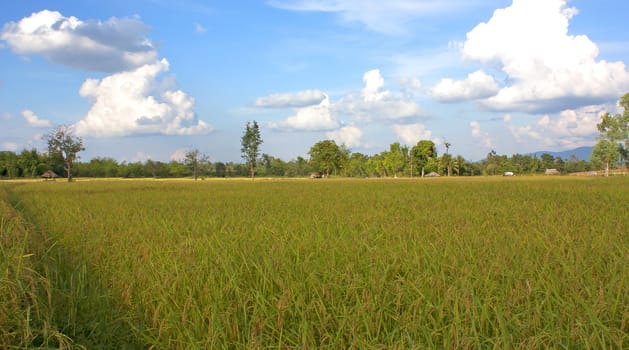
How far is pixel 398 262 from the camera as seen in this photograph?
417cm

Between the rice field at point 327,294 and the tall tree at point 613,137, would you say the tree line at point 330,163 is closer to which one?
the tall tree at point 613,137

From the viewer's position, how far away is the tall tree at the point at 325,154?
9325 centimetres

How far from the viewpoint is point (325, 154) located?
306 feet

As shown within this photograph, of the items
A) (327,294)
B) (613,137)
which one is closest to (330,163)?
(613,137)

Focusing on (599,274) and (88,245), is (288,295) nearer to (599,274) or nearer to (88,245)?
(599,274)

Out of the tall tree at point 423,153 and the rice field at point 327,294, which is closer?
the rice field at point 327,294

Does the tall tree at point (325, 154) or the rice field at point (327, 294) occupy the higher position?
the tall tree at point (325, 154)

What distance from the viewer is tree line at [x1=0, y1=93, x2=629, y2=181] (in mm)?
58156

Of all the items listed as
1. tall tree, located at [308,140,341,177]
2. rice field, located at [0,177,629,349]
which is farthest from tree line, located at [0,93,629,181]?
rice field, located at [0,177,629,349]

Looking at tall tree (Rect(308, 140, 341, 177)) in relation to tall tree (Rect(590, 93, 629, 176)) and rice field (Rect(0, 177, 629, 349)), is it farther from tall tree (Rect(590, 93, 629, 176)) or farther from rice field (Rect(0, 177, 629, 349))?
rice field (Rect(0, 177, 629, 349))

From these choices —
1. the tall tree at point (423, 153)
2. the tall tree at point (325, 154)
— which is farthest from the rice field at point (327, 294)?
the tall tree at point (423, 153)

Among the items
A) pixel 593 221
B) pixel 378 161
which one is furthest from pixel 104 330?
pixel 378 161

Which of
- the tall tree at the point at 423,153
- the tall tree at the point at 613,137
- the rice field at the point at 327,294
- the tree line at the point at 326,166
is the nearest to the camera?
the rice field at the point at 327,294

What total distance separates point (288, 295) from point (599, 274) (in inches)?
111
